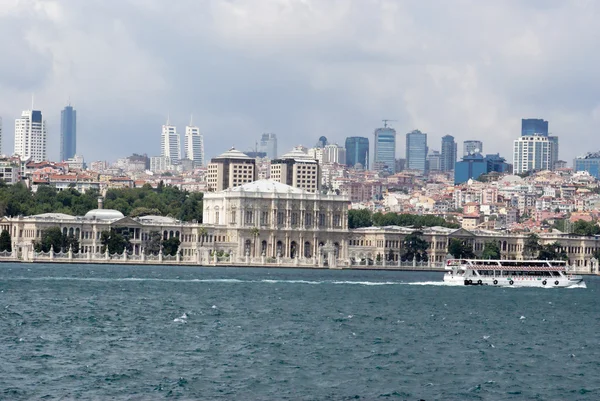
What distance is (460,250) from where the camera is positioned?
522 ft

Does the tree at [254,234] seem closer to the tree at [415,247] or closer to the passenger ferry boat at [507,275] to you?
the tree at [415,247]

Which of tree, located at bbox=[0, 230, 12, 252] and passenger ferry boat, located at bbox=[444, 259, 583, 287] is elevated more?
tree, located at bbox=[0, 230, 12, 252]

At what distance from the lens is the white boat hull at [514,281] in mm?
106250

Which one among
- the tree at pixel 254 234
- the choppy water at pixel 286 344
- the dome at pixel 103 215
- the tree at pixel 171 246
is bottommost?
the choppy water at pixel 286 344

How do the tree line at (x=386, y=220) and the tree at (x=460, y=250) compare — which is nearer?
the tree at (x=460, y=250)

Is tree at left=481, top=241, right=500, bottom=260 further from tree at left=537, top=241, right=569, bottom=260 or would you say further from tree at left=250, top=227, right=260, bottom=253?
tree at left=250, top=227, right=260, bottom=253

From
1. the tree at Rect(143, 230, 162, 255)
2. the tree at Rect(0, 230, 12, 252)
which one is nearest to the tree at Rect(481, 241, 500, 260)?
the tree at Rect(143, 230, 162, 255)

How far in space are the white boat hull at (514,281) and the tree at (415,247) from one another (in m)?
50.6

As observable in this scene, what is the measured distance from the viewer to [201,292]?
86062 millimetres

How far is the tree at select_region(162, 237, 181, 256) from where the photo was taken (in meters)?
145

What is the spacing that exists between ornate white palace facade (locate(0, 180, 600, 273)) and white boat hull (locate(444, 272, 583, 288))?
39.1 m

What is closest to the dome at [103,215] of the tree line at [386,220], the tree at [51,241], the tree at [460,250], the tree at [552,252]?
the tree at [51,241]

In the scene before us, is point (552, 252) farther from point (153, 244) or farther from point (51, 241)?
point (51, 241)

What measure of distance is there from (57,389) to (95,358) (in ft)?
20.3
